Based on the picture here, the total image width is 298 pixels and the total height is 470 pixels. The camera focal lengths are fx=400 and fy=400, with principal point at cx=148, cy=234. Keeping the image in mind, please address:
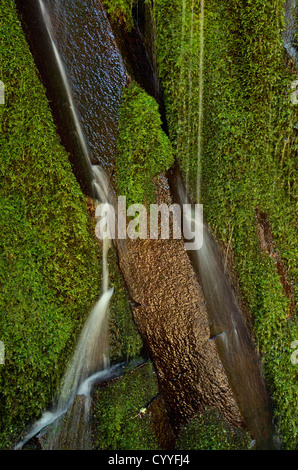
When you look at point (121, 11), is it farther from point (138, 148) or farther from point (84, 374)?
point (84, 374)

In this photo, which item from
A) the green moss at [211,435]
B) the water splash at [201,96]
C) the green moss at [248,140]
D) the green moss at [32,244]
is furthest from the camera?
the water splash at [201,96]

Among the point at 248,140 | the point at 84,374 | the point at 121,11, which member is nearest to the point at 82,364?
the point at 84,374

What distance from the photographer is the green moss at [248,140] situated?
3.21 metres

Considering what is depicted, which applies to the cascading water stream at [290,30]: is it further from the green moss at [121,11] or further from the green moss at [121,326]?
the green moss at [121,326]

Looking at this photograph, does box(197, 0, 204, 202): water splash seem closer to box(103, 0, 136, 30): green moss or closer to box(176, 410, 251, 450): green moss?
box(103, 0, 136, 30): green moss

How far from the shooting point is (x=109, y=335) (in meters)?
3.42

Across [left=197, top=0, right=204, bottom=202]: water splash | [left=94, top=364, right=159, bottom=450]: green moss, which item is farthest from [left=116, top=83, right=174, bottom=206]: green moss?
[left=94, top=364, right=159, bottom=450]: green moss

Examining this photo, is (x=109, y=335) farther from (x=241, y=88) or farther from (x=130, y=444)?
(x=241, y=88)

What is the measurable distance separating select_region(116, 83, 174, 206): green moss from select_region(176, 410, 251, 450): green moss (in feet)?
5.72

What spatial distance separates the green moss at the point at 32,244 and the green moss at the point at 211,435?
3.64 ft

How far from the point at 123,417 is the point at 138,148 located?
6.86 feet

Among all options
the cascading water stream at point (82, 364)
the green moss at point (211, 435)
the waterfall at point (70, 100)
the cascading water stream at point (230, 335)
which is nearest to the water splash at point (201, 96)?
the cascading water stream at point (230, 335)

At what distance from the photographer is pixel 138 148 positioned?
3.24 m
